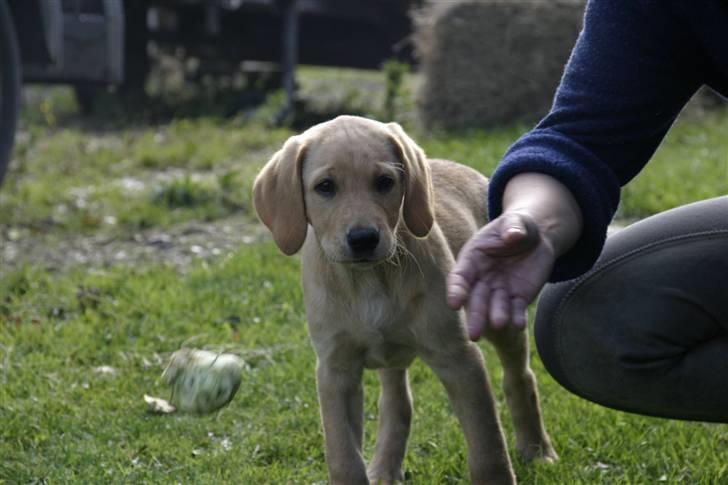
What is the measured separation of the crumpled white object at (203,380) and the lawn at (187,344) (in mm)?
229

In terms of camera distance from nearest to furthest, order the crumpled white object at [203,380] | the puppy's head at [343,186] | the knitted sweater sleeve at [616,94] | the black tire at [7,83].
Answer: the knitted sweater sleeve at [616,94] → the puppy's head at [343,186] → the crumpled white object at [203,380] → the black tire at [7,83]

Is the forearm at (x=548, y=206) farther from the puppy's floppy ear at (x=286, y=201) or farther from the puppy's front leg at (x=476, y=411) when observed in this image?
the puppy's floppy ear at (x=286, y=201)

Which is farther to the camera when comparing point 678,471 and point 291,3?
point 291,3

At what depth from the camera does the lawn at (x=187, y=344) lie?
11.1 feet

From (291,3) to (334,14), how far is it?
93 centimetres

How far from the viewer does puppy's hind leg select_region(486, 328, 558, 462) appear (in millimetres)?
3391

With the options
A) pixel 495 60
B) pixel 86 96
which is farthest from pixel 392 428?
pixel 86 96

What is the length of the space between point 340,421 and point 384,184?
59cm

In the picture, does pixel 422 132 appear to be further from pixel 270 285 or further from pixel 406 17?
pixel 270 285

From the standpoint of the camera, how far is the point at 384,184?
Answer: 300cm

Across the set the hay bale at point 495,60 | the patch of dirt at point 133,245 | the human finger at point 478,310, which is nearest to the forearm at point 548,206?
the human finger at point 478,310

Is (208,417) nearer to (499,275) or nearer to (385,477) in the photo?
(385,477)

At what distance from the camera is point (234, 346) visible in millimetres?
4230

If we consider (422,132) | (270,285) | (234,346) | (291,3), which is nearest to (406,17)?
(291,3)
